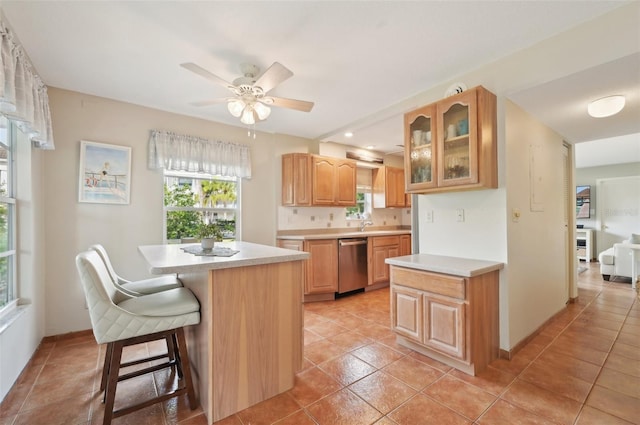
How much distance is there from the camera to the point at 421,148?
256 centimetres

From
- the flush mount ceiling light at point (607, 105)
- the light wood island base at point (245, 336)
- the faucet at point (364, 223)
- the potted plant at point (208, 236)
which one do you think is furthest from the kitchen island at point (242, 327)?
the faucet at point (364, 223)

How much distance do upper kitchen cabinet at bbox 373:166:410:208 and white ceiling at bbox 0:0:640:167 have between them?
236cm

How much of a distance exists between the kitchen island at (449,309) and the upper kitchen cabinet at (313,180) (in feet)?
6.65

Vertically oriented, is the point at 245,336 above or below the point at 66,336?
above

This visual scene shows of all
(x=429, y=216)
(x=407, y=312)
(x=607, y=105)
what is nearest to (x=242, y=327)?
(x=407, y=312)

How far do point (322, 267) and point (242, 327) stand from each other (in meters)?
2.31

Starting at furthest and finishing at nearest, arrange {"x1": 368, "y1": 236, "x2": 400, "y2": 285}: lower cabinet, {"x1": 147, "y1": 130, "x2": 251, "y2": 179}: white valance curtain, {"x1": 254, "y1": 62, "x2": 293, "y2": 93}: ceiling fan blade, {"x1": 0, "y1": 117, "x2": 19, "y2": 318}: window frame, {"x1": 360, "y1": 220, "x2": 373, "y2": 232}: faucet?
{"x1": 360, "y1": 220, "x2": 373, "y2": 232}: faucet < {"x1": 368, "y1": 236, "x2": 400, "y2": 285}: lower cabinet < {"x1": 147, "y1": 130, "x2": 251, "y2": 179}: white valance curtain < {"x1": 0, "y1": 117, "x2": 19, "y2": 318}: window frame < {"x1": 254, "y1": 62, "x2": 293, "y2": 93}: ceiling fan blade

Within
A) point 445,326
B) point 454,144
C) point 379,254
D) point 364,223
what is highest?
point 454,144

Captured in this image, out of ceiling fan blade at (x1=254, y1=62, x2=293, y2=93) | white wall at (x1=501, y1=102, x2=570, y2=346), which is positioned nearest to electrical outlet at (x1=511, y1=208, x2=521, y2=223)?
white wall at (x1=501, y1=102, x2=570, y2=346)

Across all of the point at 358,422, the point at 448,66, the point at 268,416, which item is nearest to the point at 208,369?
the point at 268,416

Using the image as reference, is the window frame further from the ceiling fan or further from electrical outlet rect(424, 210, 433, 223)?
electrical outlet rect(424, 210, 433, 223)

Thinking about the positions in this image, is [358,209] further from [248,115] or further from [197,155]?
[248,115]

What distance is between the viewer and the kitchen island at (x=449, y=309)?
A: 2043mm

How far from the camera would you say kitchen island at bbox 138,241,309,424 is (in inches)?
63.5
